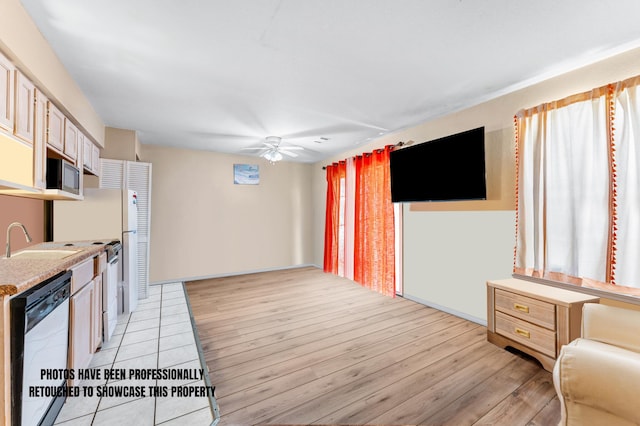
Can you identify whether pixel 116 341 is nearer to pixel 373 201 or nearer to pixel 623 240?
pixel 373 201

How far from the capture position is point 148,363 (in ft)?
7.25

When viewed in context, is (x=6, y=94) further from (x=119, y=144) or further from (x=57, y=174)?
(x=119, y=144)

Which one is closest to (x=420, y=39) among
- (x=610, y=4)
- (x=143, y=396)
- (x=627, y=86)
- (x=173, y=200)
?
(x=610, y=4)

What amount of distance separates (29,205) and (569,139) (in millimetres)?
5098

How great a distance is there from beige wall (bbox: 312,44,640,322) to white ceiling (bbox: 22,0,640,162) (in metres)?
0.15

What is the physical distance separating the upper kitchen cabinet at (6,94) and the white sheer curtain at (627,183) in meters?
4.12

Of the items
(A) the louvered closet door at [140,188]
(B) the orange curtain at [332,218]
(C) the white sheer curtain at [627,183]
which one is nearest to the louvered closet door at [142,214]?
(A) the louvered closet door at [140,188]

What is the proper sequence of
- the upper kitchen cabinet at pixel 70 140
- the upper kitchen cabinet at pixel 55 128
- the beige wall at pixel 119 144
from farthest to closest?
the beige wall at pixel 119 144, the upper kitchen cabinet at pixel 70 140, the upper kitchen cabinet at pixel 55 128

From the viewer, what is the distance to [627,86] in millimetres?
1896

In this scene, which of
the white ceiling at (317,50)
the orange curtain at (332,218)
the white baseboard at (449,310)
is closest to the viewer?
the white ceiling at (317,50)

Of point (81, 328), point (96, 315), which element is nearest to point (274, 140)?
point (96, 315)

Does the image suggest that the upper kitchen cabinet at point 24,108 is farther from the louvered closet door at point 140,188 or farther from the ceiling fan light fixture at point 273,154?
the ceiling fan light fixture at point 273,154

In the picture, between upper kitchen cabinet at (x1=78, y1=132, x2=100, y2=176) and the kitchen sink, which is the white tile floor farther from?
upper kitchen cabinet at (x1=78, y1=132, x2=100, y2=176)

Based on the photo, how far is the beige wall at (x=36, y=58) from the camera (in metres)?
1.44
